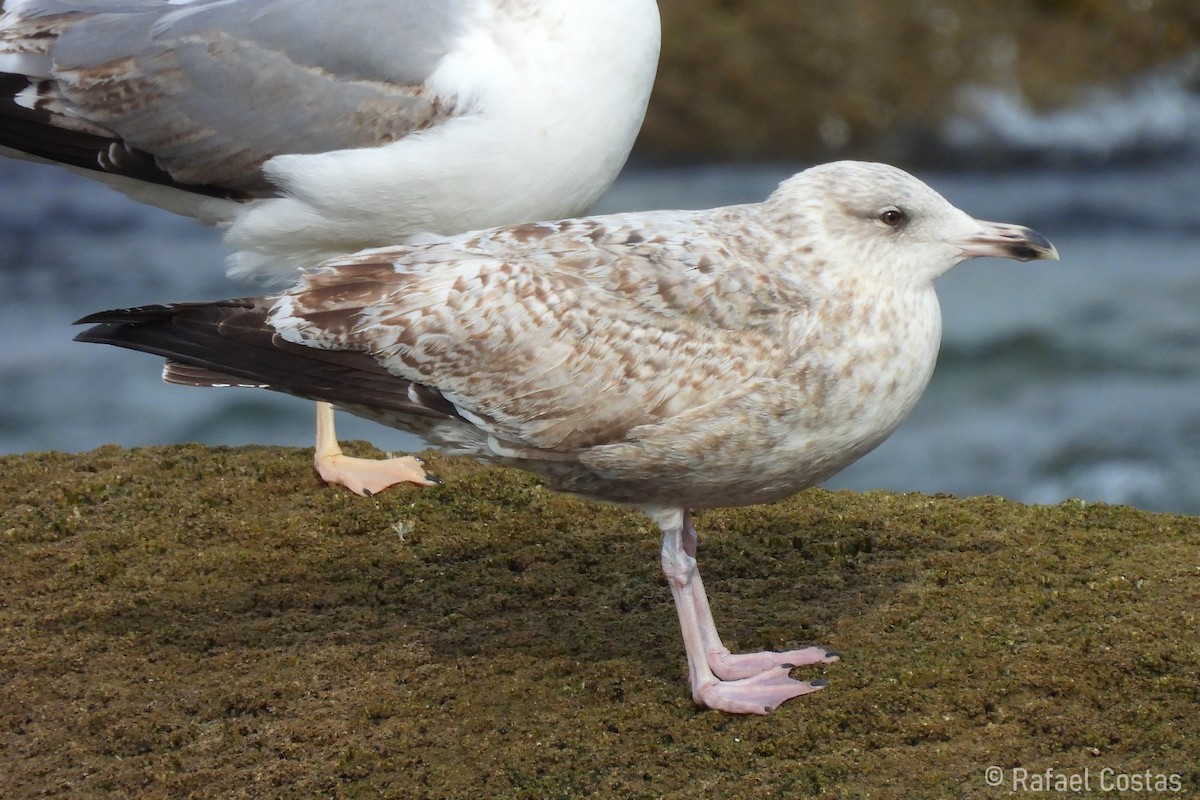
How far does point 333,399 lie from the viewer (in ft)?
14.1

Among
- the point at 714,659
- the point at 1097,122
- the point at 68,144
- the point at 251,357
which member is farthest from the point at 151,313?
the point at 1097,122

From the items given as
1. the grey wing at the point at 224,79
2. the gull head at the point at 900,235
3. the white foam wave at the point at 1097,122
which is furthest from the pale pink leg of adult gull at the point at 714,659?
the white foam wave at the point at 1097,122

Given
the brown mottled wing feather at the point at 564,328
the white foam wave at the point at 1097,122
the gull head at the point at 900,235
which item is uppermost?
the white foam wave at the point at 1097,122

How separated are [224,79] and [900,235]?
293 centimetres

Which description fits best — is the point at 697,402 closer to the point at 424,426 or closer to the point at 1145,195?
the point at 424,426

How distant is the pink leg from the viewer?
19.2 feet

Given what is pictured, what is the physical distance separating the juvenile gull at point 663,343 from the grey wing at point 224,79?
1328mm

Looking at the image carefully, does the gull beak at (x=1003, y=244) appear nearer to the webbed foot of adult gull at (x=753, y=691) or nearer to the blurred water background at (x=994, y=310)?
the webbed foot of adult gull at (x=753, y=691)

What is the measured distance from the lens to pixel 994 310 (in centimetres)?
1303

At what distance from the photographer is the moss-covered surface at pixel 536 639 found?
3928 mm

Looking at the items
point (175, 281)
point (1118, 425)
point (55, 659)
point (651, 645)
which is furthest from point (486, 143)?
point (175, 281)

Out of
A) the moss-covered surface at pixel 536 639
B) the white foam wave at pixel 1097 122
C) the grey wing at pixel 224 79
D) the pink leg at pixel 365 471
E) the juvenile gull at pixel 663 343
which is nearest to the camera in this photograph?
the moss-covered surface at pixel 536 639

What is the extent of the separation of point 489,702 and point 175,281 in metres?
9.63

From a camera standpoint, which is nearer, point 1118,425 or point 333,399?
point 333,399
